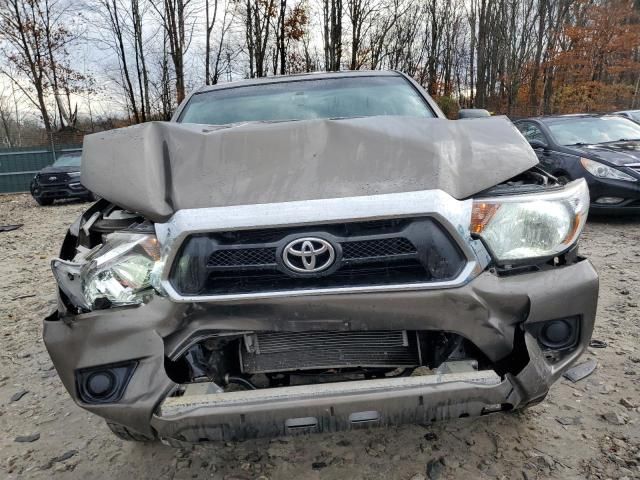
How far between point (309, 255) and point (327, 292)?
14 cm

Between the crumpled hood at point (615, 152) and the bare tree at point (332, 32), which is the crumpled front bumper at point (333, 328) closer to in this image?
the crumpled hood at point (615, 152)

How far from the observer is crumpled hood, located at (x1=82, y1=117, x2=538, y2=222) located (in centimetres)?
164

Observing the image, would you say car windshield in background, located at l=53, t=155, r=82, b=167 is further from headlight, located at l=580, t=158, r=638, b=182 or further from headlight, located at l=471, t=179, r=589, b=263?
headlight, located at l=471, t=179, r=589, b=263

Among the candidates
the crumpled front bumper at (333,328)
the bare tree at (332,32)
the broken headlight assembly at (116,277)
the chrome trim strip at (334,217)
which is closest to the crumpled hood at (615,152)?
→ the crumpled front bumper at (333,328)

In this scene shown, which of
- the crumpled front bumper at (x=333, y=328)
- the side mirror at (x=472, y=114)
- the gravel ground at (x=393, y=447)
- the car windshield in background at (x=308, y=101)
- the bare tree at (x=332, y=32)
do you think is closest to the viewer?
the crumpled front bumper at (x=333, y=328)

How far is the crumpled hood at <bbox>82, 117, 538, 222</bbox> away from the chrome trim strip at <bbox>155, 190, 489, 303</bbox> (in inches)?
1.5

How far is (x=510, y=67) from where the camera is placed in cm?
2623

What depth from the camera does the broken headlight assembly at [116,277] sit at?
5.43 feet

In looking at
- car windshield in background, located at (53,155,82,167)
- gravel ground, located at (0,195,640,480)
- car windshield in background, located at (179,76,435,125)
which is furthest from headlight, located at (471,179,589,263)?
car windshield in background, located at (53,155,82,167)

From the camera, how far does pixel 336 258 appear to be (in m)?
1.55

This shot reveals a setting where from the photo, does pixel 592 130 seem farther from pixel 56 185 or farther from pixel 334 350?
pixel 56 185

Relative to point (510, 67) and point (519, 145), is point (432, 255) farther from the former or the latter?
point (510, 67)

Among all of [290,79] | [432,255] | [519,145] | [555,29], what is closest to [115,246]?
[432,255]

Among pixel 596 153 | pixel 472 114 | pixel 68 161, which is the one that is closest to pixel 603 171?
pixel 596 153
